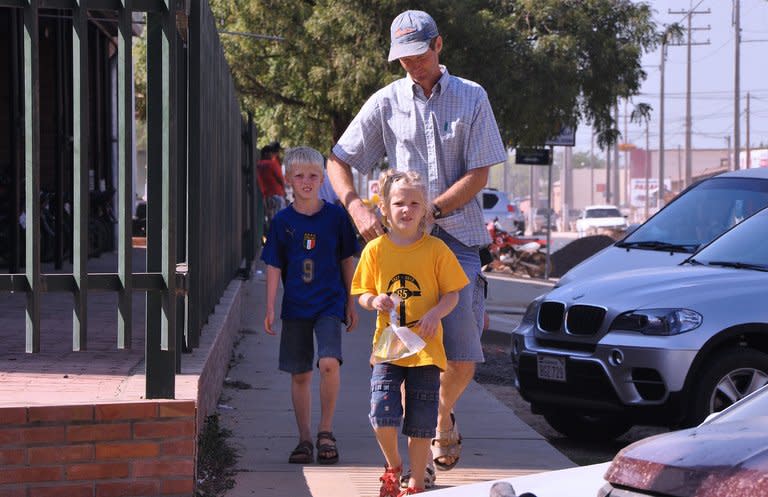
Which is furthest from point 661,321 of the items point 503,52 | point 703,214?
point 503,52

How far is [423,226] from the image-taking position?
219 inches

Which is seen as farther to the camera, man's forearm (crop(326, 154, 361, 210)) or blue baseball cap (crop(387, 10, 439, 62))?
man's forearm (crop(326, 154, 361, 210))

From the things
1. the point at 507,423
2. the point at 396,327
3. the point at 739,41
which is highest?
the point at 739,41

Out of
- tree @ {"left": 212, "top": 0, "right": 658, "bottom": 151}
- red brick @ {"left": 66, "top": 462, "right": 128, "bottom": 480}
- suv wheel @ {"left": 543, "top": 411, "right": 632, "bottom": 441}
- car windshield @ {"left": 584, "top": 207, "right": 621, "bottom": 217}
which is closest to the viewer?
red brick @ {"left": 66, "top": 462, "right": 128, "bottom": 480}

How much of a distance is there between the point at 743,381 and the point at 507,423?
4.73 feet

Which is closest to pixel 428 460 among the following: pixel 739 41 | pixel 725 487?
pixel 725 487

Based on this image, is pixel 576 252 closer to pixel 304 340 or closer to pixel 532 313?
pixel 532 313

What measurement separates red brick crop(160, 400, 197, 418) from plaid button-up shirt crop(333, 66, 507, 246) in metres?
1.45

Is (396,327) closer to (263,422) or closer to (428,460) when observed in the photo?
(428,460)

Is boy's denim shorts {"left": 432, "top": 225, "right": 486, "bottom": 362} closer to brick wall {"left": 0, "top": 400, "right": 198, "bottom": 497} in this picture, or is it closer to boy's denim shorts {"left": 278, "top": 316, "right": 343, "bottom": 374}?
boy's denim shorts {"left": 278, "top": 316, "right": 343, "bottom": 374}

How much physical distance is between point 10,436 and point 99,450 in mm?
350

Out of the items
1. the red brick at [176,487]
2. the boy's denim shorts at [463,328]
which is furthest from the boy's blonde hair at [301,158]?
the red brick at [176,487]

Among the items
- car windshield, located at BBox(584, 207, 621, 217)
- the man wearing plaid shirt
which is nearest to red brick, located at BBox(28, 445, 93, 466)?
the man wearing plaid shirt

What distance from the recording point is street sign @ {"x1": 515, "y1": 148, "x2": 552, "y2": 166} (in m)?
24.3
